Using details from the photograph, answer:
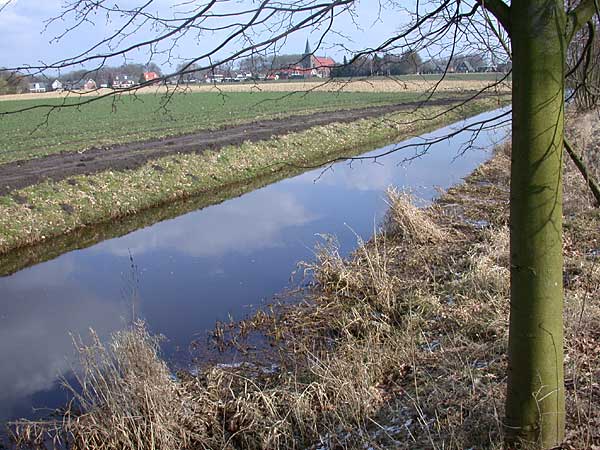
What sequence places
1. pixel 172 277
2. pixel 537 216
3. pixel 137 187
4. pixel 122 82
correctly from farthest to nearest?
1. pixel 137 187
2. pixel 172 277
3. pixel 122 82
4. pixel 537 216

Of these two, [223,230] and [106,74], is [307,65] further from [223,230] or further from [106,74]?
[223,230]

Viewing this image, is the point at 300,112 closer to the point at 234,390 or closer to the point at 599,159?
the point at 599,159

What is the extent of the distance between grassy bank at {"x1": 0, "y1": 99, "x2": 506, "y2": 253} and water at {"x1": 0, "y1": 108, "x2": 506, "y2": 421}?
4.06 ft

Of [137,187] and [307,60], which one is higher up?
[307,60]

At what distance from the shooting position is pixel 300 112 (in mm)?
36344

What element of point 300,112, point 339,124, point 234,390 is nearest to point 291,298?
point 234,390

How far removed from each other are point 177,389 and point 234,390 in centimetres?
66

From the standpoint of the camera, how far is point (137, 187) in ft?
54.1

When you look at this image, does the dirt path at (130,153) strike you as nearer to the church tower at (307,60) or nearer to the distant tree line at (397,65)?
the distant tree line at (397,65)

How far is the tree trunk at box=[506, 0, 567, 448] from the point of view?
296 cm

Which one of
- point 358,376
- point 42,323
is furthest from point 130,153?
point 358,376

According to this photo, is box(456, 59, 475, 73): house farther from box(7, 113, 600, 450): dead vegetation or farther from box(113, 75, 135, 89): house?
box(113, 75, 135, 89): house

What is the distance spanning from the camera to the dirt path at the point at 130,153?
16609mm

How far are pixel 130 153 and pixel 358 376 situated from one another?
683 inches
